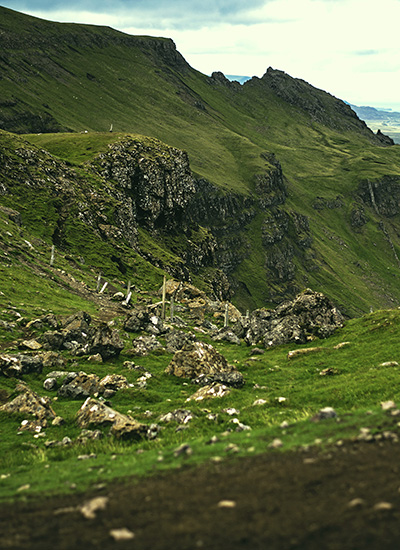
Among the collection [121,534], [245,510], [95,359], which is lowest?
[95,359]

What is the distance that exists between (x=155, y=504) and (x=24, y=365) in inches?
891

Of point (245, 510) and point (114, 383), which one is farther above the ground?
point (245, 510)

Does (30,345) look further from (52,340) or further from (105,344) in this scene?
(105,344)

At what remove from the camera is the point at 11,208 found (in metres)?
88.9

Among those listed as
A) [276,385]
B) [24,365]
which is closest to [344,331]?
[276,385]

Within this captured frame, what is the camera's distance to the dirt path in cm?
854

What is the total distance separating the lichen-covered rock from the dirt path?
42.0ft

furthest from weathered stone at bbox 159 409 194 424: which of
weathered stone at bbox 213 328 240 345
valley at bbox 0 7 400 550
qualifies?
weathered stone at bbox 213 328 240 345

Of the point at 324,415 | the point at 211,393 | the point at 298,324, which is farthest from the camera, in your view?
the point at 298,324

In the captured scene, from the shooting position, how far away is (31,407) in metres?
23.9

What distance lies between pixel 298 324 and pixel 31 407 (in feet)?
103

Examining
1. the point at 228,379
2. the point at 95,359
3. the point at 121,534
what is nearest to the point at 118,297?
the point at 95,359

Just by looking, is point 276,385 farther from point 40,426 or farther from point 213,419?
point 40,426

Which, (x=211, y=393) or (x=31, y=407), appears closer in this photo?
(x=31, y=407)
